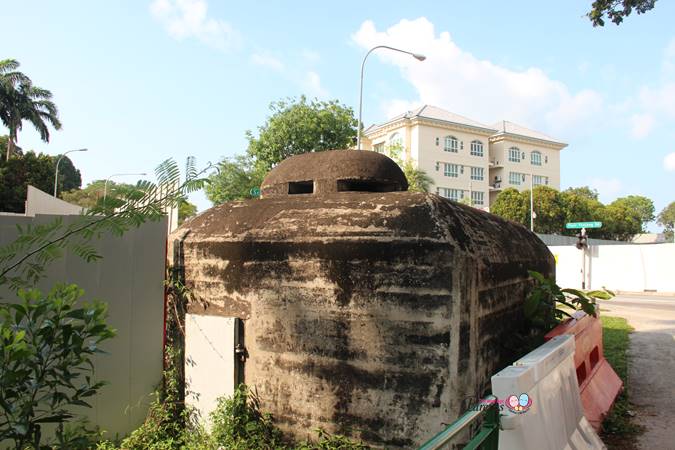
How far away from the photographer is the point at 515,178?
192ft

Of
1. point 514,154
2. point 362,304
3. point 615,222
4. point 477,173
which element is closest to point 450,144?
point 477,173

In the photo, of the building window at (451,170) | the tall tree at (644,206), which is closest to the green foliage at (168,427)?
the building window at (451,170)

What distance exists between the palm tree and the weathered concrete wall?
3820 cm


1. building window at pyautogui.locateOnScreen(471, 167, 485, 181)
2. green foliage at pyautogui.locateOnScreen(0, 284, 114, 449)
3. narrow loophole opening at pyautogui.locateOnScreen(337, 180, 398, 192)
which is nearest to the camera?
green foliage at pyautogui.locateOnScreen(0, 284, 114, 449)

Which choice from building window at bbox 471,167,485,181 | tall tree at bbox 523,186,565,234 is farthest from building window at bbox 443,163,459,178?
tall tree at bbox 523,186,565,234

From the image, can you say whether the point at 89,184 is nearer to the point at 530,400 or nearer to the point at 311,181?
the point at 530,400

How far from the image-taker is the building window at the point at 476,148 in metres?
55.4

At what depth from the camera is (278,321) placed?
4.57 m

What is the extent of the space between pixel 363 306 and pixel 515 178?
58.3m

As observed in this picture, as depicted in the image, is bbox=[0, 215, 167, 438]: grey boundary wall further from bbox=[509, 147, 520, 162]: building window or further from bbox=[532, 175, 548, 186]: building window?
bbox=[532, 175, 548, 186]: building window

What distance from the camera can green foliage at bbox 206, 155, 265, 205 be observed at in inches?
909

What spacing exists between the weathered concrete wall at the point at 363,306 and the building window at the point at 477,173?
172ft

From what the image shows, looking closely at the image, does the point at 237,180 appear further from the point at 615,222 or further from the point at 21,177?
the point at 615,222

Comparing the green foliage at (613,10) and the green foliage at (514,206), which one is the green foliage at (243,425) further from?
the green foliage at (514,206)
